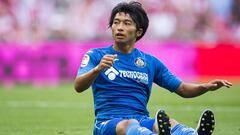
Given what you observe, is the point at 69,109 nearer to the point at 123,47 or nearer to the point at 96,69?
the point at 123,47

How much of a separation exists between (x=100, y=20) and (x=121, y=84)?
48.7 ft

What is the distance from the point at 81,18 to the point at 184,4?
10.4 feet

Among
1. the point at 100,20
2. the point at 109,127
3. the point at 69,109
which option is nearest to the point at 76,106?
the point at 69,109

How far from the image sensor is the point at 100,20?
22.8 m

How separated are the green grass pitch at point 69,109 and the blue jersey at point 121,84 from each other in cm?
236

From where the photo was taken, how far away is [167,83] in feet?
27.8

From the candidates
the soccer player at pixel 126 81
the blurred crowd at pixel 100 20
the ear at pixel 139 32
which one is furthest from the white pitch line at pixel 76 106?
the ear at pixel 139 32

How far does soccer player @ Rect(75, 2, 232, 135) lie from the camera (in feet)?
25.3

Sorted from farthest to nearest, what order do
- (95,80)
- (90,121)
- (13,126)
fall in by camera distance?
(90,121), (13,126), (95,80)

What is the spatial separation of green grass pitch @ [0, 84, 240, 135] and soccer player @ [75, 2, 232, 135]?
7.55 ft

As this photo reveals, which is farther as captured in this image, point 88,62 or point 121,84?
point 121,84

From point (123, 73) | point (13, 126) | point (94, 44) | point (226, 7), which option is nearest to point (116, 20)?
point (123, 73)

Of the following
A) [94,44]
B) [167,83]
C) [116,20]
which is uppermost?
[116,20]

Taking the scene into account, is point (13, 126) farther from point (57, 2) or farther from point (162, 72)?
point (57, 2)
